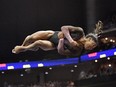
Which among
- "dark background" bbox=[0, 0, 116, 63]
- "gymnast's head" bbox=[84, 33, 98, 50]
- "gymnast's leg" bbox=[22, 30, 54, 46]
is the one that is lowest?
"gymnast's head" bbox=[84, 33, 98, 50]

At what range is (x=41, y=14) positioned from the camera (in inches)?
614

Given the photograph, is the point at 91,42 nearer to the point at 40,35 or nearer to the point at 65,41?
the point at 65,41

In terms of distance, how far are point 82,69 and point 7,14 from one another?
6.41 meters

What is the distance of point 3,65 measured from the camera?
1945 centimetres

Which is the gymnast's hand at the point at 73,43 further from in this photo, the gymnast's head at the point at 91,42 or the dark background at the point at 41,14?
the dark background at the point at 41,14

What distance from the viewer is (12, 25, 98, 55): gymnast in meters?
6.25

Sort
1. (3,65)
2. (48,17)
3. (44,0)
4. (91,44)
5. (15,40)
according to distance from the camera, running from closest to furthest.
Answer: (91,44) → (44,0) → (48,17) → (15,40) → (3,65)

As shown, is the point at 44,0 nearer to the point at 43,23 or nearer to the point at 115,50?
the point at 43,23

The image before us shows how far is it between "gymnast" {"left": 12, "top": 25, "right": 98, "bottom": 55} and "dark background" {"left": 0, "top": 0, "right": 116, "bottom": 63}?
24.2 feet

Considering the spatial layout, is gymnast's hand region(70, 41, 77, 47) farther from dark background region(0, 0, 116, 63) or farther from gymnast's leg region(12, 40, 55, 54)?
dark background region(0, 0, 116, 63)

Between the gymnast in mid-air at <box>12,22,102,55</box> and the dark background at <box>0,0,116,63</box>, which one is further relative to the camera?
the dark background at <box>0,0,116,63</box>

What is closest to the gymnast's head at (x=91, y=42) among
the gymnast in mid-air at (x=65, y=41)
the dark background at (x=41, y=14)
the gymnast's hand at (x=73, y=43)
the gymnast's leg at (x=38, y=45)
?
the gymnast in mid-air at (x=65, y=41)

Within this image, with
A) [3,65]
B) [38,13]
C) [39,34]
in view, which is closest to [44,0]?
[38,13]

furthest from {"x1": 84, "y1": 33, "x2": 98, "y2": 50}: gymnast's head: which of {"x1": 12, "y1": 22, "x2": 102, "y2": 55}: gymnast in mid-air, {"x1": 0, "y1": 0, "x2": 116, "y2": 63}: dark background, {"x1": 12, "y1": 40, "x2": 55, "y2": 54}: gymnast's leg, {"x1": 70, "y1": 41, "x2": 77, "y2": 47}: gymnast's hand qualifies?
{"x1": 0, "y1": 0, "x2": 116, "y2": 63}: dark background
